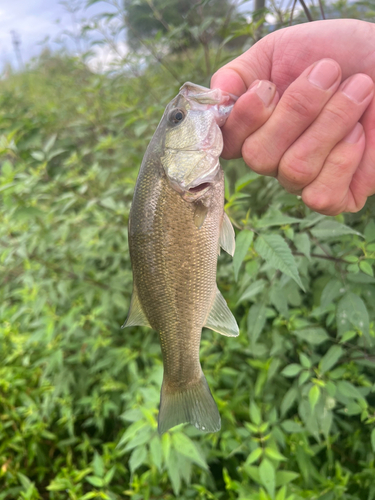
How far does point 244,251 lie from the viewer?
50.6 inches

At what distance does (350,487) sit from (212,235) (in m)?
1.89

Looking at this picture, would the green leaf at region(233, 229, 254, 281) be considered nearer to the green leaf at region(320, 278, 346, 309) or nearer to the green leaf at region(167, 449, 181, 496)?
the green leaf at region(320, 278, 346, 309)

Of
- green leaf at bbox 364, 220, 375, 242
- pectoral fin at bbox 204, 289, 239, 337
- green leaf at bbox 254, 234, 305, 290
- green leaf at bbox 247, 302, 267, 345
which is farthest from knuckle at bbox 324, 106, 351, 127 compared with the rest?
green leaf at bbox 247, 302, 267, 345

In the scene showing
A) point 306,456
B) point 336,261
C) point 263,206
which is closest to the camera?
point 336,261

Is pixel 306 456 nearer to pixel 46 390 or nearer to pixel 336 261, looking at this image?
pixel 336 261

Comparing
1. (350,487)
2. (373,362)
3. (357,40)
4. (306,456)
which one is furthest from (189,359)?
(350,487)

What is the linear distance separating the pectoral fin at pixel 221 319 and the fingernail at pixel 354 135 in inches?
29.5

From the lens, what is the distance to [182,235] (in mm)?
1178

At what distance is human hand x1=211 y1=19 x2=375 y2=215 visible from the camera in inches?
40.3

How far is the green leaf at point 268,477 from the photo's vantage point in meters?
1.50

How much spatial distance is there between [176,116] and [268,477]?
172 centimetres

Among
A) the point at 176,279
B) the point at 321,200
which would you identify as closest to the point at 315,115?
the point at 321,200

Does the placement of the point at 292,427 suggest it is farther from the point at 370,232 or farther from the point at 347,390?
the point at 370,232

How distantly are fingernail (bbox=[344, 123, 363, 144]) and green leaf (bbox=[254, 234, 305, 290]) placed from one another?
425 mm
